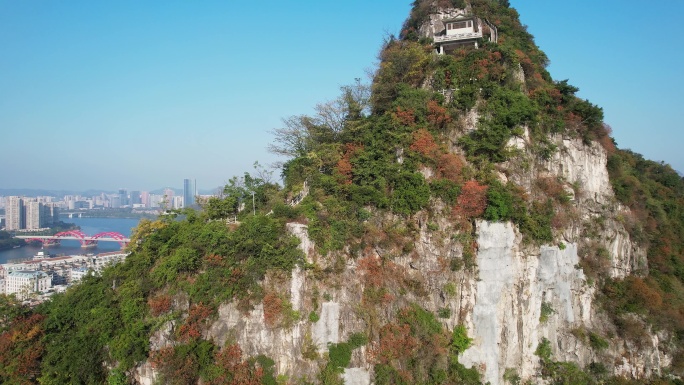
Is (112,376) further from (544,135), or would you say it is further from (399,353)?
(544,135)

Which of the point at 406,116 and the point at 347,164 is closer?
the point at 347,164

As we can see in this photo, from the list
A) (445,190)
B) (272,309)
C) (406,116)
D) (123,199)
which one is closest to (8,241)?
(272,309)

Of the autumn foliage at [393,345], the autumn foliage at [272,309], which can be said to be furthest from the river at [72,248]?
the autumn foliage at [393,345]

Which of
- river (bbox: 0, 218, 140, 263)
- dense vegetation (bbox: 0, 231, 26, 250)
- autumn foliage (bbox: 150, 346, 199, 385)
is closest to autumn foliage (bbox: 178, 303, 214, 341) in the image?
autumn foliage (bbox: 150, 346, 199, 385)

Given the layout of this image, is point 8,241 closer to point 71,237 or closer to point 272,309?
point 71,237

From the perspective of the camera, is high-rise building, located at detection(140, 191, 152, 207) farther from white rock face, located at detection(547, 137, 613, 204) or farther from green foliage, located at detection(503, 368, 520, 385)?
green foliage, located at detection(503, 368, 520, 385)

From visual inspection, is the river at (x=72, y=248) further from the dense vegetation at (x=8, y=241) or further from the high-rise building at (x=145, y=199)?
the high-rise building at (x=145, y=199)

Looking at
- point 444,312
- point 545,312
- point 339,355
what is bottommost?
point 339,355
